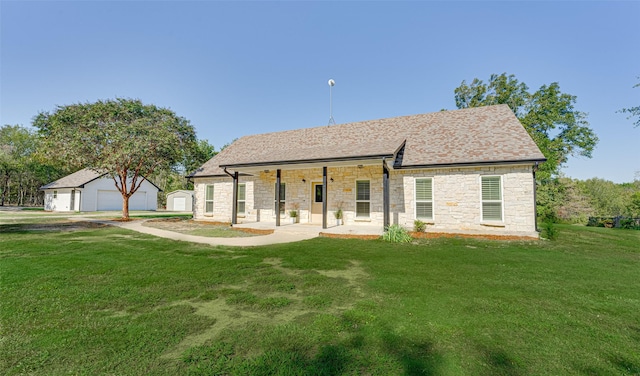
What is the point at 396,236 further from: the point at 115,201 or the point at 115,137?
the point at 115,201

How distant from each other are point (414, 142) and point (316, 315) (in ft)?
37.1

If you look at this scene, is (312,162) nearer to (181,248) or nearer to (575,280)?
(181,248)

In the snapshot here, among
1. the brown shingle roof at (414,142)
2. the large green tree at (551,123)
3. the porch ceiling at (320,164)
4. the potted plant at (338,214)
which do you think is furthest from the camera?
the large green tree at (551,123)

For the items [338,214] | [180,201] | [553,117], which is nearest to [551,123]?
[553,117]

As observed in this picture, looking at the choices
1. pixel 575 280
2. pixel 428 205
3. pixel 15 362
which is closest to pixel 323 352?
pixel 15 362

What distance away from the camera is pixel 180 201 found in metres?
36.3

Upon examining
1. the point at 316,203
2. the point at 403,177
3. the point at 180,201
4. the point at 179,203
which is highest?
the point at 403,177

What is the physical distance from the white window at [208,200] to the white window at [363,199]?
9.35 metres

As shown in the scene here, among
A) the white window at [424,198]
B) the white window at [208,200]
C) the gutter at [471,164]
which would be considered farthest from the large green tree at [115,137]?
the white window at [424,198]

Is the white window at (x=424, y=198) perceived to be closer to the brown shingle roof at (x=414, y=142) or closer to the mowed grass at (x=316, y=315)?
the brown shingle roof at (x=414, y=142)

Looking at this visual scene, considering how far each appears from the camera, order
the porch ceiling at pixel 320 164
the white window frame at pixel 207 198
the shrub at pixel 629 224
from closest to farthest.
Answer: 1. the porch ceiling at pixel 320 164
2. the shrub at pixel 629 224
3. the white window frame at pixel 207 198

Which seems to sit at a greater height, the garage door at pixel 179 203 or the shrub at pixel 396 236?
the garage door at pixel 179 203

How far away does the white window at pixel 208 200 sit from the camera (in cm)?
1639

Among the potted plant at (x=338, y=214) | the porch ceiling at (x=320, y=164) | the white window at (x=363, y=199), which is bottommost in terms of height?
the potted plant at (x=338, y=214)
